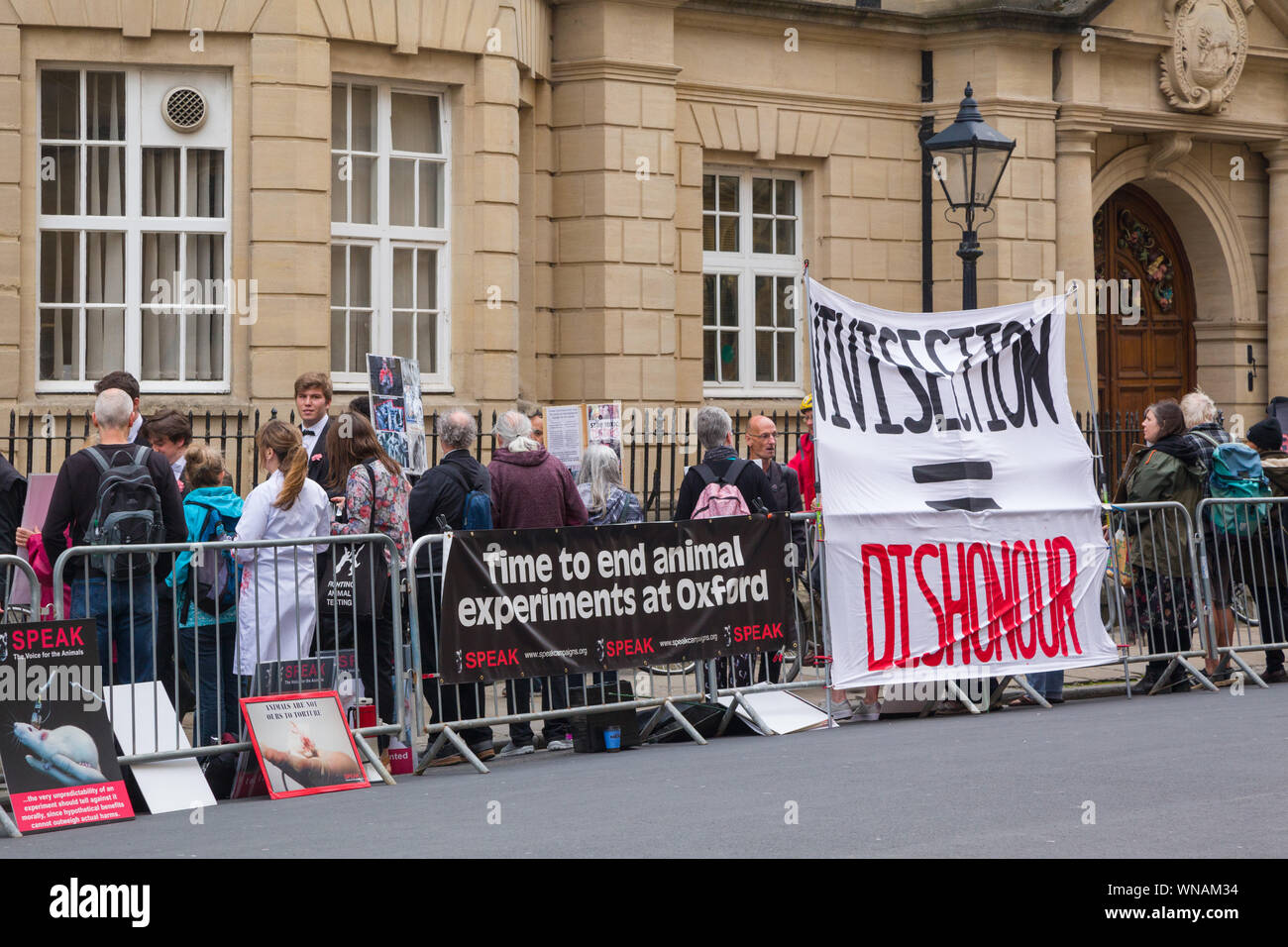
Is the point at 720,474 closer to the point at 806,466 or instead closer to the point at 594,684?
the point at 594,684

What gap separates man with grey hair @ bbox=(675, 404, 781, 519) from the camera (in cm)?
1166

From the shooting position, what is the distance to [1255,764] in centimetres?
901

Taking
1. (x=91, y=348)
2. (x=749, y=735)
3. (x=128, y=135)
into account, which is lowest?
(x=749, y=735)

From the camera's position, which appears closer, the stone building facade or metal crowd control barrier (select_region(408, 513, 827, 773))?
metal crowd control barrier (select_region(408, 513, 827, 773))

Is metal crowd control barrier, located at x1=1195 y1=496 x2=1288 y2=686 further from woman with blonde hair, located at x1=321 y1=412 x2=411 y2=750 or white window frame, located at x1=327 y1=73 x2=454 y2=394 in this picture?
white window frame, located at x1=327 y1=73 x2=454 y2=394

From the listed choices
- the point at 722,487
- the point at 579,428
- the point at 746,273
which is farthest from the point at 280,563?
the point at 746,273

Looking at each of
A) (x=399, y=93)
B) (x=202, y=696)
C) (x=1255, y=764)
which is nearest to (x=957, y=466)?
(x=1255, y=764)

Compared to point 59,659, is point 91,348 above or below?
above

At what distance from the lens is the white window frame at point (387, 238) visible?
16.4 m

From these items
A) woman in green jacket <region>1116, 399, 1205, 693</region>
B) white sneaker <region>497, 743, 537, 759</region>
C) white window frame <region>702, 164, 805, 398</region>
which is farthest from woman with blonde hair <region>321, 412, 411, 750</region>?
white window frame <region>702, 164, 805, 398</region>

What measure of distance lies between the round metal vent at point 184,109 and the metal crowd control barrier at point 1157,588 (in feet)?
26.9

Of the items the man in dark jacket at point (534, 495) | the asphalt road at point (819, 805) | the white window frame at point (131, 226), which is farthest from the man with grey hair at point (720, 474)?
the white window frame at point (131, 226)

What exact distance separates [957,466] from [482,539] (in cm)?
318

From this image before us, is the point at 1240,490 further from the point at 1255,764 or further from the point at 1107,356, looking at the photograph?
the point at 1107,356
